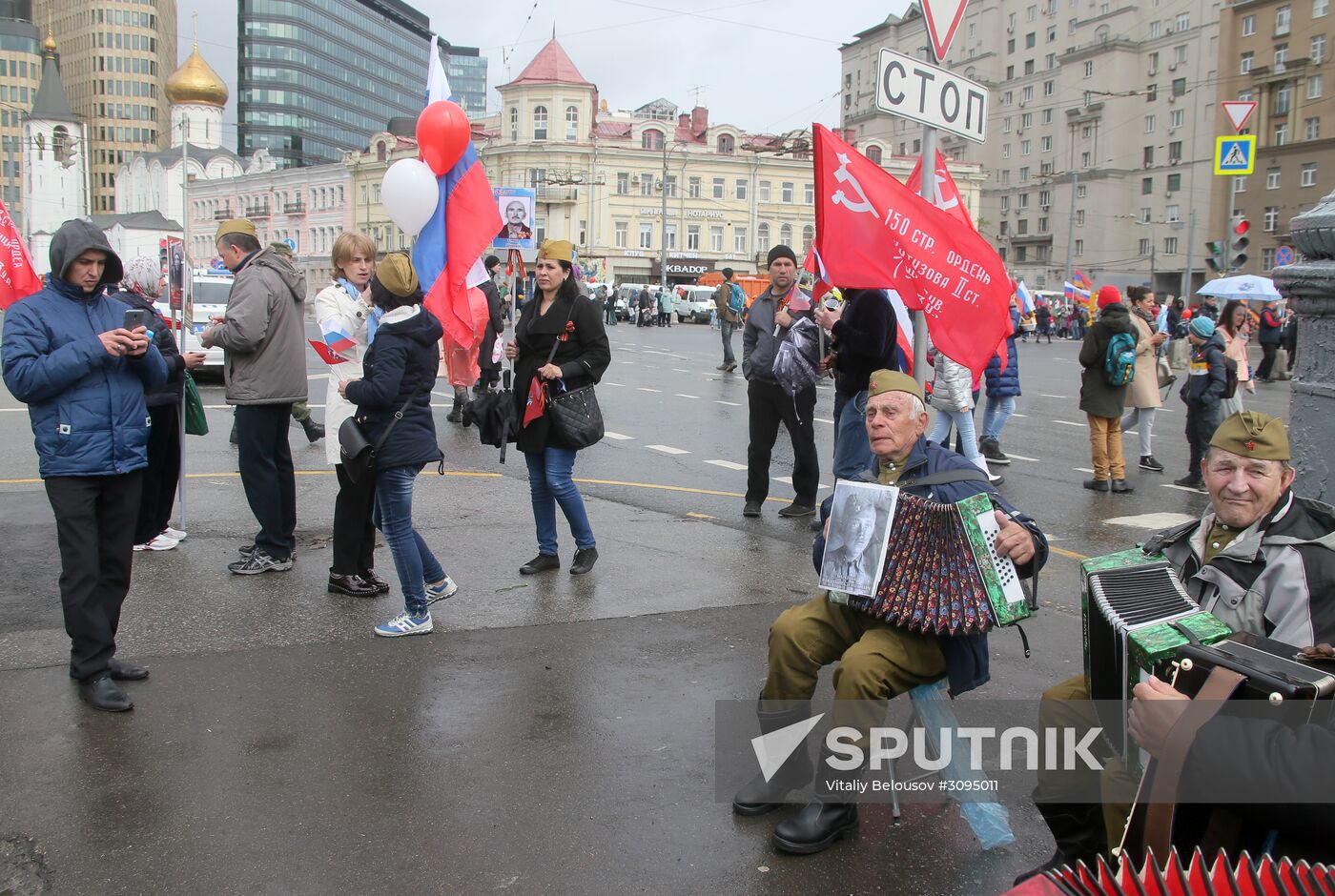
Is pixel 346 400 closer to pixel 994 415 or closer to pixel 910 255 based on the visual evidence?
pixel 910 255

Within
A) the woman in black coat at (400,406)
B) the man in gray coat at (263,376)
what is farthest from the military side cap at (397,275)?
the man in gray coat at (263,376)

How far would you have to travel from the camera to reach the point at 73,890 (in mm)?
3279

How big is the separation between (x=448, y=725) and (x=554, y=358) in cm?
262

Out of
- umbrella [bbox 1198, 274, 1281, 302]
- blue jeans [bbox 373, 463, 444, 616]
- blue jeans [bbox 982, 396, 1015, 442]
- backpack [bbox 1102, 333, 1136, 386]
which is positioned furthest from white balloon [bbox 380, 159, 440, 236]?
umbrella [bbox 1198, 274, 1281, 302]

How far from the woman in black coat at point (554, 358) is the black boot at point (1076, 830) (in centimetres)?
380

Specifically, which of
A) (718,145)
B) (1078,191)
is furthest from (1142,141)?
(718,145)

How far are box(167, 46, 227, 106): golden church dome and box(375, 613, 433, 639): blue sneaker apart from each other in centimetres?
12034

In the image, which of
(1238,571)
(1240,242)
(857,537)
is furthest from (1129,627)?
(1240,242)

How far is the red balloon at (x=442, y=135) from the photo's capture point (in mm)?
6910

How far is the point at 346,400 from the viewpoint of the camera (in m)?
5.93

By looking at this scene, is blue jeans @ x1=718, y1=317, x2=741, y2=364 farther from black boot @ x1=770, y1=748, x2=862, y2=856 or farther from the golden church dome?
the golden church dome

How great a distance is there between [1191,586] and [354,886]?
2.50 metres

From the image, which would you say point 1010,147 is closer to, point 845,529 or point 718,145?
point 718,145

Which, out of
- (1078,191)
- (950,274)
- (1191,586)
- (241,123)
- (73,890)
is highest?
(241,123)
